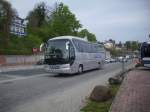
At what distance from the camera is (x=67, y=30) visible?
59406 millimetres

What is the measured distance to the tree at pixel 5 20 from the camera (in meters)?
49.9

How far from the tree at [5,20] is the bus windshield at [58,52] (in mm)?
30521

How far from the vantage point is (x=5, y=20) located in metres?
50.0

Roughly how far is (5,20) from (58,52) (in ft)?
104

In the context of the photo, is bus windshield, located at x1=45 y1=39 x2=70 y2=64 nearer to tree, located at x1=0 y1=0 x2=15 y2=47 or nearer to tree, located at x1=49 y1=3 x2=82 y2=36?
tree, located at x1=0 y1=0 x2=15 y2=47

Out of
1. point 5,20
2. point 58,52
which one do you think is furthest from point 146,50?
point 5,20

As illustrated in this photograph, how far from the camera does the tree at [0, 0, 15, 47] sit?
49.9 metres

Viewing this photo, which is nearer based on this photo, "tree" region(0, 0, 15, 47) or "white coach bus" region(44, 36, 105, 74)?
"white coach bus" region(44, 36, 105, 74)

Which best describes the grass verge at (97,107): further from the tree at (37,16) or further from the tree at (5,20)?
the tree at (37,16)

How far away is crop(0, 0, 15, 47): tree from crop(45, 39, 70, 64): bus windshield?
30521 millimetres

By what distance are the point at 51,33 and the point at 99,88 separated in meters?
54.5

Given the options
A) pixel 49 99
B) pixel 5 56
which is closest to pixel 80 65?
pixel 49 99

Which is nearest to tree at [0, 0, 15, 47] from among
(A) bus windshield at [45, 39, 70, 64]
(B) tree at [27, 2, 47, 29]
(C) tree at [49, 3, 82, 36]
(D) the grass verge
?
(C) tree at [49, 3, 82, 36]

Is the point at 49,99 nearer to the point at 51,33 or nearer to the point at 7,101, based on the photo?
the point at 7,101
